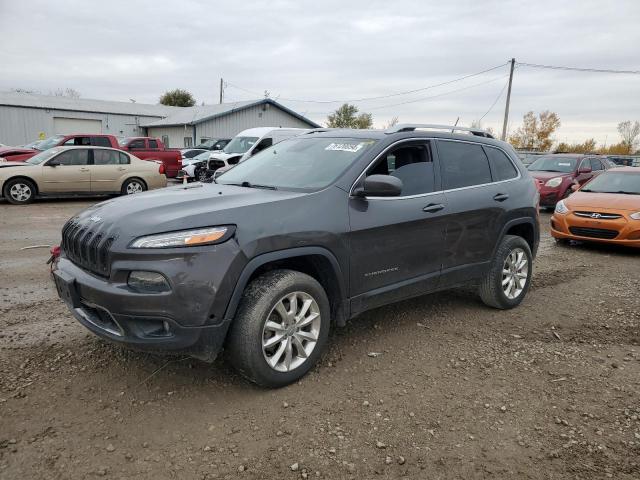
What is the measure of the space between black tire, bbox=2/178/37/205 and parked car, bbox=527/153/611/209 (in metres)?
13.3

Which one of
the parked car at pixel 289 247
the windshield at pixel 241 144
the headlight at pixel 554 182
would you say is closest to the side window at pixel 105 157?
the windshield at pixel 241 144

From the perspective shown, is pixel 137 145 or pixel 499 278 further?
pixel 137 145

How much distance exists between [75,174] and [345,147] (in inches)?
440

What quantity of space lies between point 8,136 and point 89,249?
38906 mm

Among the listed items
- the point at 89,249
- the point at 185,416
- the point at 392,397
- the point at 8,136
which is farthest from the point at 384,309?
the point at 8,136

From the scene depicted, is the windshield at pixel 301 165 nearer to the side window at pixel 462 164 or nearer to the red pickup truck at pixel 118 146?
the side window at pixel 462 164

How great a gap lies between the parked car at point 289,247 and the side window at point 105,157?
1022 centimetres

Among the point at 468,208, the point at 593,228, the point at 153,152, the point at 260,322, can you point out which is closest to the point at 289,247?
the point at 260,322

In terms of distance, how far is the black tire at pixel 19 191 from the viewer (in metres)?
12.3

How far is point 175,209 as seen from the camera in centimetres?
317

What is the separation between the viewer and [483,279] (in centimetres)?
487

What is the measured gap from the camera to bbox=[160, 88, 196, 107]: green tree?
194 feet

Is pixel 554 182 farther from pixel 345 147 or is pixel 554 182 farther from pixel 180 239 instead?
pixel 180 239

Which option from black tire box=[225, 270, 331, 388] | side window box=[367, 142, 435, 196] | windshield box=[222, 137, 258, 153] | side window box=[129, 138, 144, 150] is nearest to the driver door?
windshield box=[222, 137, 258, 153]
